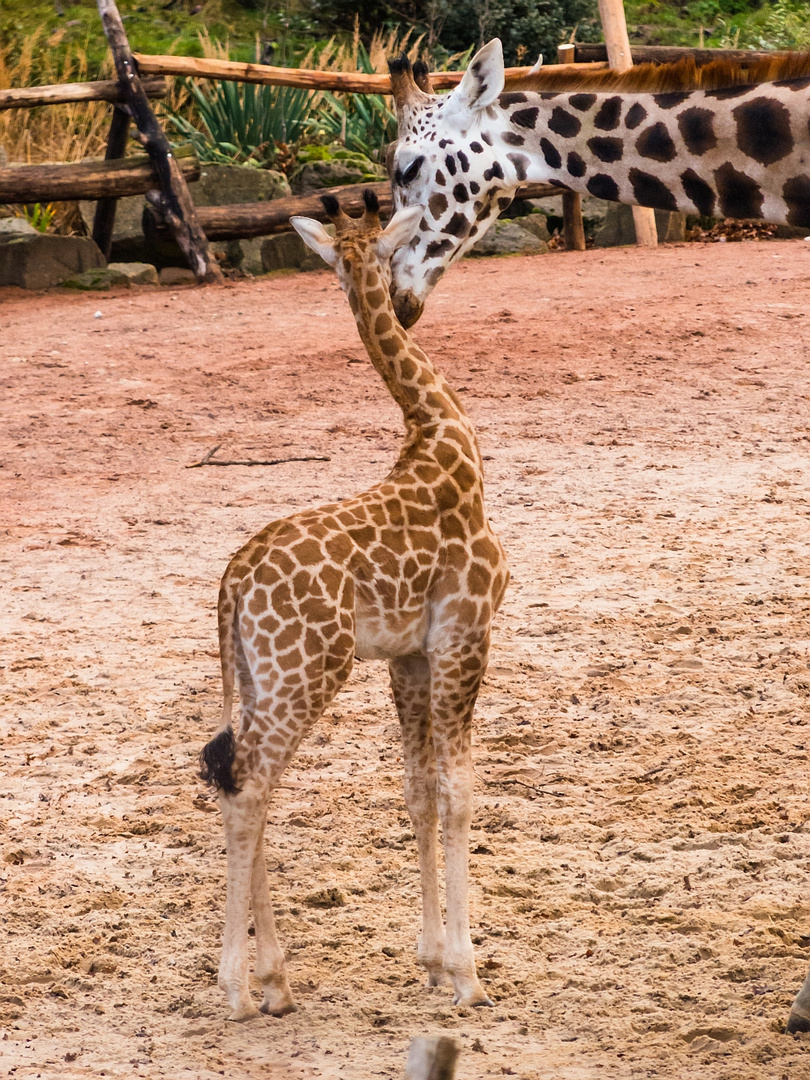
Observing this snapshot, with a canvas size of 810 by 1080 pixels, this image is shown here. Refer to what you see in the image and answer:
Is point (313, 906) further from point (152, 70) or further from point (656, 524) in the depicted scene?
point (152, 70)

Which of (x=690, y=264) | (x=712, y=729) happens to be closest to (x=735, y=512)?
(x=712, y=729)

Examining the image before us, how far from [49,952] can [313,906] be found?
2.49 ft

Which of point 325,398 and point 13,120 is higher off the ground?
point 13,120

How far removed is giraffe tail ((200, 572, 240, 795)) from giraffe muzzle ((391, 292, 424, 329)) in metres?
1.51

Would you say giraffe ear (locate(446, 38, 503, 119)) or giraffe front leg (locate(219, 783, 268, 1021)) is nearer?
giraffe front leg (locate(219, 783, 268, 1021))

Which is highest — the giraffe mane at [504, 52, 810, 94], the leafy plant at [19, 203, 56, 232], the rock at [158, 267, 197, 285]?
the giraffe mane at [504, 52, 810, 94]

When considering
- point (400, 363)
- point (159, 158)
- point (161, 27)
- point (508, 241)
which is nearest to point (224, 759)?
point (400, 363)

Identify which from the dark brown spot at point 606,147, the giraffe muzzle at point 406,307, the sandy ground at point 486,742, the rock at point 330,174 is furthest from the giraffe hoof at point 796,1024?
the rock at point 330,174

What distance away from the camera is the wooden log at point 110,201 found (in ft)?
44.8

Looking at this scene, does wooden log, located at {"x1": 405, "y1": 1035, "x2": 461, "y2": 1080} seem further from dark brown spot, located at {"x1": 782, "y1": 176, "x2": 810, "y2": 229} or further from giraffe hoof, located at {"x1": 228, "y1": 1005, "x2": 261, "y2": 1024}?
dark brown spot, located at {"x1": 782, "y1": 176, "x2": 810, "y2": 229}

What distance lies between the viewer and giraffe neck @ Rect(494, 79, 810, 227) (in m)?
4.38

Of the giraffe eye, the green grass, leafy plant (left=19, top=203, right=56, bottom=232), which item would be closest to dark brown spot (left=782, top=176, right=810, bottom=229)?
the giraffe eye

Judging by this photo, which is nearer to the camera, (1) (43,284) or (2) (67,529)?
(2) (67,529)

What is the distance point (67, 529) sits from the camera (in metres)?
7.05
